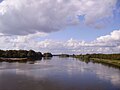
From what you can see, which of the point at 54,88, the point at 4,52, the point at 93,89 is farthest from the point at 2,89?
the point at 4,52

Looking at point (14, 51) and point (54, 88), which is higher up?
point (14, 51)

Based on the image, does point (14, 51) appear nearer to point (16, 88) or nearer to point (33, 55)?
point (33, 55)

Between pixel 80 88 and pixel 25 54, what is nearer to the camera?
pixel 80 88

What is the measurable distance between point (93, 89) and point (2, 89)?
1077 cm

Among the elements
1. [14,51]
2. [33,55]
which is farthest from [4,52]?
[33,55]

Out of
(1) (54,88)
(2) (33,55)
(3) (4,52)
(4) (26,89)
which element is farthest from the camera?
(2) (33,55)

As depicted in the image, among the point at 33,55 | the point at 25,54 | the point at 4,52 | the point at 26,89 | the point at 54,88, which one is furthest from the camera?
the point at 33,55

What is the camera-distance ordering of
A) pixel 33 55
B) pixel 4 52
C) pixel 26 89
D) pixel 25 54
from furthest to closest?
1. pixel 33 55
2. pixel 25 54
3. pixel 4 52
4. pixel 26 89

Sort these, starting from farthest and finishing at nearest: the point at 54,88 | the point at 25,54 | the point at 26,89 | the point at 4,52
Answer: the point at 25,54 → the point at 4,52 → the point at 54,88 → the point at 26,89

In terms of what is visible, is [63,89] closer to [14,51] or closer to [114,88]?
[114,88]

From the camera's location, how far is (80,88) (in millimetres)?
26812

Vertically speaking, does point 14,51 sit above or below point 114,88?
above

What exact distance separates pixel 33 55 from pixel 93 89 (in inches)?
4776

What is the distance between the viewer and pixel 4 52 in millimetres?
119938
